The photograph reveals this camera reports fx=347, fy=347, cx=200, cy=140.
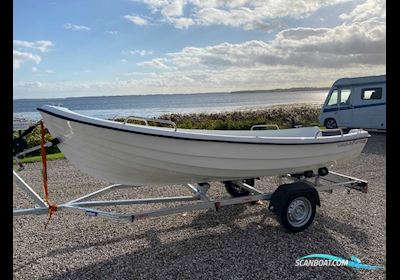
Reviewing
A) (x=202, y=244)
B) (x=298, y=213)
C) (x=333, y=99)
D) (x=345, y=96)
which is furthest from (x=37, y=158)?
(x=345, y=96)

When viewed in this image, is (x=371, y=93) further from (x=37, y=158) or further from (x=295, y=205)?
(x=37, y=158)

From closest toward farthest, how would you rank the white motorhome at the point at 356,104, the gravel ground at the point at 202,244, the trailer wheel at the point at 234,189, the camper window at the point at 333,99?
the gravel ground at the point at 202,244 < the trailer wheel at the point at 234,189 < the white motorhome at the point at 356,104 < the camper window at the point at 333,99

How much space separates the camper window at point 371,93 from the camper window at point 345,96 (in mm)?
580

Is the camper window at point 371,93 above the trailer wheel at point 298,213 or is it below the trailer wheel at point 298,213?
above

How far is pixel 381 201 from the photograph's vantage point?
550 centimetres

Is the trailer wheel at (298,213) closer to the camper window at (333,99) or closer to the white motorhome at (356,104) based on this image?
the white motorhome at (356,104)

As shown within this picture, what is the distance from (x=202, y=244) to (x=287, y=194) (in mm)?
1150

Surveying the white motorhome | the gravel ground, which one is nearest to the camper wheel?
the white motorhome

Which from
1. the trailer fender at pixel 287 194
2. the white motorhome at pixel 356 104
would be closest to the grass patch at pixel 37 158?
the trailer fender at pixel 287 194

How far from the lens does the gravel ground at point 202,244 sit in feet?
11.2

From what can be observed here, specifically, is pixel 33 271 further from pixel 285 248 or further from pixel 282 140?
pixel 282 140

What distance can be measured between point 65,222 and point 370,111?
12066 millimetres

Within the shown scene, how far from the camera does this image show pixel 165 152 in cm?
364
